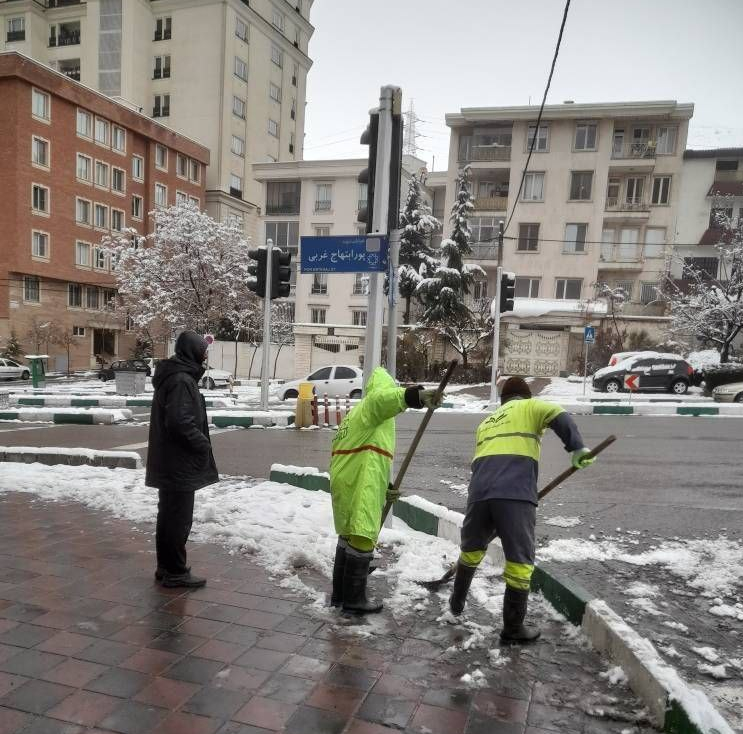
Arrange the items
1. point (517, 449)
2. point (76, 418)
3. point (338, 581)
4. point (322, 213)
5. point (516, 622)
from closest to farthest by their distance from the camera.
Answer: point (516, 622), point (517, 449), point (338, 581), point (76, 418), point (322, 213)

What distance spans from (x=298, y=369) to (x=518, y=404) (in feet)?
91.6

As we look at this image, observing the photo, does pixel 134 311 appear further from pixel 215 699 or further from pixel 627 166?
pixel 215 699

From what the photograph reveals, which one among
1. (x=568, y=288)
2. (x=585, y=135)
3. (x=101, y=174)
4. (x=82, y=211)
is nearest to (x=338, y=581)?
(x=568, y=288)

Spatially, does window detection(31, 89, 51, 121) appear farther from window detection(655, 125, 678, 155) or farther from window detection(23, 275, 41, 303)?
window detection(655, 125, 678, 155)

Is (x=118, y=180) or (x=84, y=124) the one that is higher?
(x=84, y=124)

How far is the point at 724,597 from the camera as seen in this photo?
409cm

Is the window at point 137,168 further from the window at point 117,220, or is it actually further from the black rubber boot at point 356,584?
the black rubber boot at point 356,584

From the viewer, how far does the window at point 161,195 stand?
140 ft

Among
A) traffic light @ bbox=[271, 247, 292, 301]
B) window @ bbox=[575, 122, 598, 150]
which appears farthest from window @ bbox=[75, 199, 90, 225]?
window @ bbox=[575, 122, 598, 150]

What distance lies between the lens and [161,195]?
1694 inches

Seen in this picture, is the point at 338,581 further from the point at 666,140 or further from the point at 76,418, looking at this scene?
the point at 666,140

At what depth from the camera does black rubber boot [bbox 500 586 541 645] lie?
331cm

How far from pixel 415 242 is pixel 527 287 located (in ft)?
26.1

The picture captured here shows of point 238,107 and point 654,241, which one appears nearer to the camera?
point 654,241
